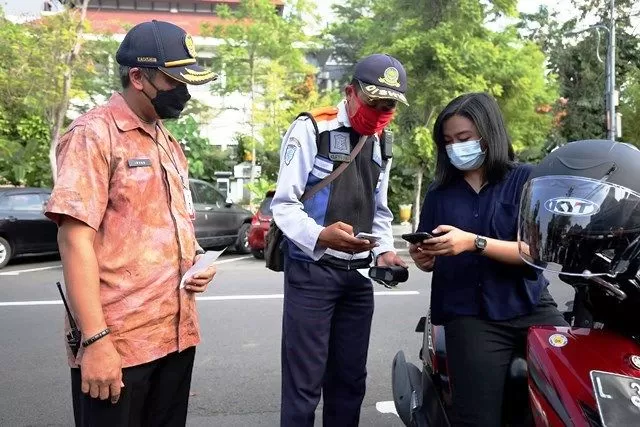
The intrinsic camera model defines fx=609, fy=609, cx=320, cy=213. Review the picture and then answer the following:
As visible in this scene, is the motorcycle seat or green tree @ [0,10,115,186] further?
green tree @ [0,10,115,186]

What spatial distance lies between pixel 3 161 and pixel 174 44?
1995 centimetres

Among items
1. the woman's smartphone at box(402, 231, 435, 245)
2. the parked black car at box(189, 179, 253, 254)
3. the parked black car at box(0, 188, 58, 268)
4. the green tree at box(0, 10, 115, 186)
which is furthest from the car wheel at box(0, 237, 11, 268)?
the woman's smartphone at box(402, 231, 435, 245)

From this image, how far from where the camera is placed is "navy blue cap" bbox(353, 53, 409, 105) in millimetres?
2406

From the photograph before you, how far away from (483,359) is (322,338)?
0.70 metres

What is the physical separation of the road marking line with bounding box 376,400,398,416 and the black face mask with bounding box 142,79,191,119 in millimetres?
2569

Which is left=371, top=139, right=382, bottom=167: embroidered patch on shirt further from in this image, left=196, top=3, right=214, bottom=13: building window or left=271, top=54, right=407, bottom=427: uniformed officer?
left=196, top=3, right=214, bottom=13: building window

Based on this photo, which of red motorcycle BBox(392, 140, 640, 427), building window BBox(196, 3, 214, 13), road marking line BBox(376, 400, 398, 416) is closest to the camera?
red motorcycle BBox(392, 140, 640, 427)

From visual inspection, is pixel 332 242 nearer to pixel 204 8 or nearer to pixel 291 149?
pixel 291 149

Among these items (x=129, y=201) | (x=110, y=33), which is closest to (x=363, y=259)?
(x=129, y=201)

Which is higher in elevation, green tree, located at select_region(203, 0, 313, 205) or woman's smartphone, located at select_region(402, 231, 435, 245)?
green tree, located at select_region(203, 0, 313, 205)

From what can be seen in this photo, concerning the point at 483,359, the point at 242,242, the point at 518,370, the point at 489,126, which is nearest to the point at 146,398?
the point at 483,359

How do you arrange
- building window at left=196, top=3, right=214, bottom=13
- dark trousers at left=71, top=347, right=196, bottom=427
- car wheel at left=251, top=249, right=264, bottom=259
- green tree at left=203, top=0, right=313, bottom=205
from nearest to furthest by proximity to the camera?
1. dark trousers at left=71, top=347, right=196, bottom=427
2. car wheel at left=251, top=249, right=264, bottom=259
3. green tree at left=203, top=0, right=313, bottom=205
4. building window at left=196, top=3, right=214, bottom=13

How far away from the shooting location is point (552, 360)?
1.67 m

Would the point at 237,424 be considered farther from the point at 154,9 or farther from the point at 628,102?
the point at 154,9
